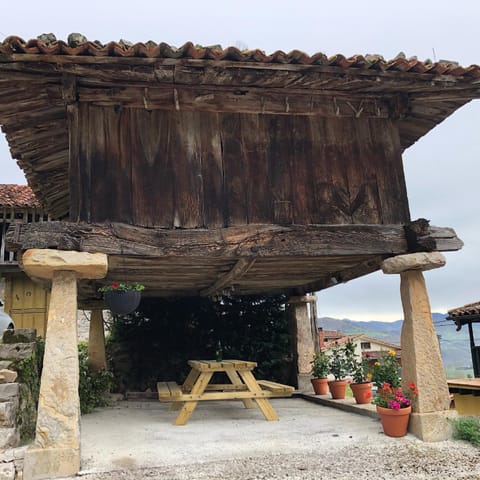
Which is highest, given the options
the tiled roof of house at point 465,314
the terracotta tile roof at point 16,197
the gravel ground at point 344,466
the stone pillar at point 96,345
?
the terracotta tile roof at point 16,197

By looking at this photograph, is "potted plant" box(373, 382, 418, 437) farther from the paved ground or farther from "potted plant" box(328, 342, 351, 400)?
"potted plant" box(328, 342, 351, 400)

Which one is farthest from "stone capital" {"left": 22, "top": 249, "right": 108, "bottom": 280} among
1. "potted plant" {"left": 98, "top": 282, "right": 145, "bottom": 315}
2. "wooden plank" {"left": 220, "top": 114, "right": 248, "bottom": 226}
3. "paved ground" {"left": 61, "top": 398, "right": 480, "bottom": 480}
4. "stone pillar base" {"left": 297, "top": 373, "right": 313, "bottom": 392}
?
"stone pillar base" {"left": 297, "top": 373, "right": 313, "bottom": 392}

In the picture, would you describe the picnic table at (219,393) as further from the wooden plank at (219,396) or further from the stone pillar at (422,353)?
the stone pillar at (422,353)

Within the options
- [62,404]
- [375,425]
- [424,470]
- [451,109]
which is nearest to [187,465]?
[62,404]

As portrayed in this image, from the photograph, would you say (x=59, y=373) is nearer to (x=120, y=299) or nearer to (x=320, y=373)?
(x=120, y=299)

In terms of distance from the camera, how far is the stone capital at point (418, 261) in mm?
5332

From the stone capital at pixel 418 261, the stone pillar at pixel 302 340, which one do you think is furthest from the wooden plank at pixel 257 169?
the stone pillar at pixel 302 340

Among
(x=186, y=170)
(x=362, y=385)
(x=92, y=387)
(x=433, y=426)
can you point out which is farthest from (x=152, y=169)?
(x=92, y=387)

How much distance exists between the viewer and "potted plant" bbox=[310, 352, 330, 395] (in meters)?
8.61

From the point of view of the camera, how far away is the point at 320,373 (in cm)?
873

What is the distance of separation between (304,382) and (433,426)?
458 centimetres

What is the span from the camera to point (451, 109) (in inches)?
234

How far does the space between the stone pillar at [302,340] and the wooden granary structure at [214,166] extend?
3844mm

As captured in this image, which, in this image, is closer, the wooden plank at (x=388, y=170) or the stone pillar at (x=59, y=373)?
the stone pillar at (x=59, y=373)
